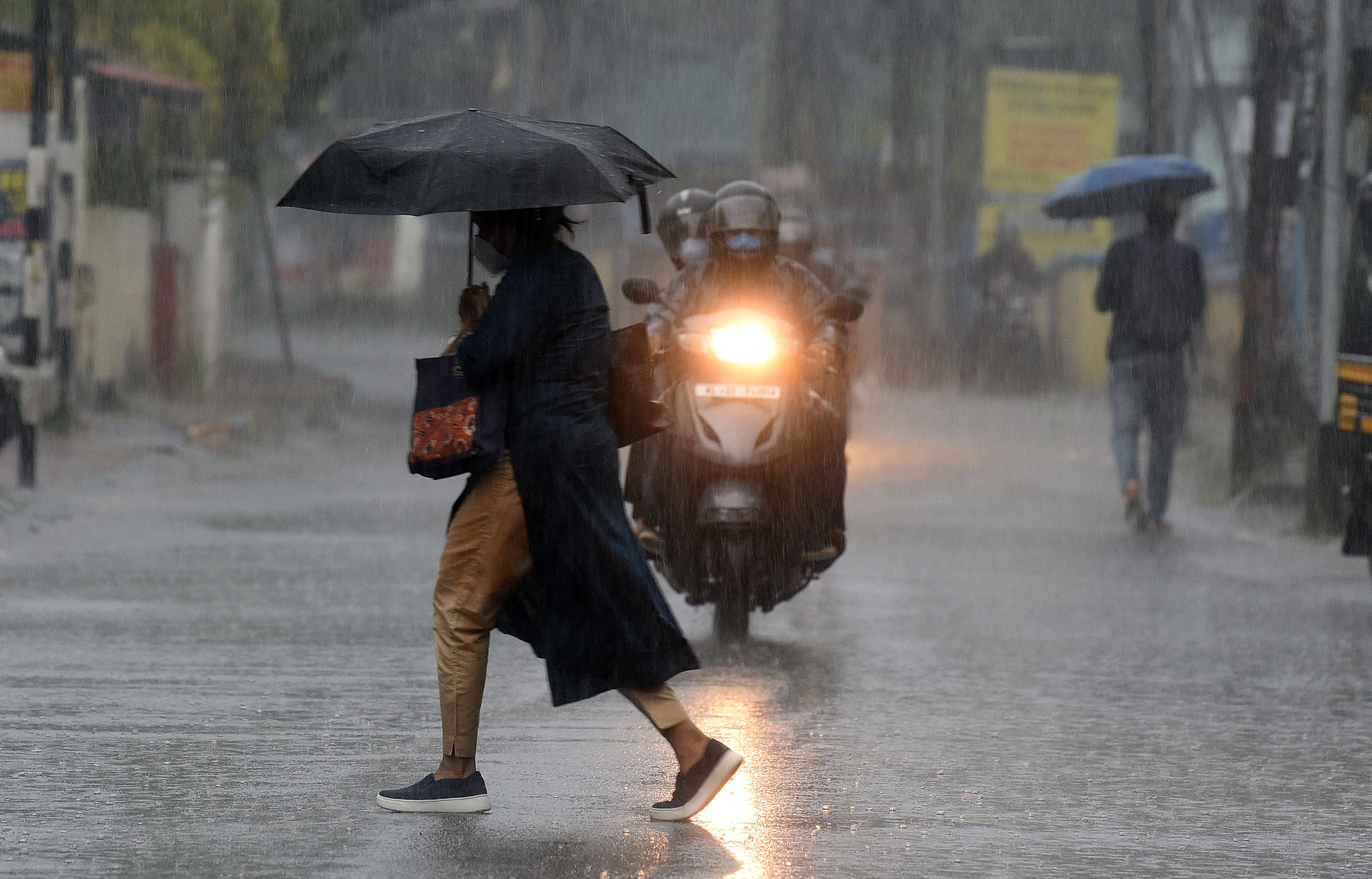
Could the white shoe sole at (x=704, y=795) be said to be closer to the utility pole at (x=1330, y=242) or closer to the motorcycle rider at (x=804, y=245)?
the motorcycle rider at (x=804, y=245)

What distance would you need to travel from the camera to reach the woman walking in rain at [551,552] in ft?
19.2

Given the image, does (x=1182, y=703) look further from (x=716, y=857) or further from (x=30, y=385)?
(x=30, y=385)

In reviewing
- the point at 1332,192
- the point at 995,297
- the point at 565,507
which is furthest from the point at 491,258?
the point at 995,297

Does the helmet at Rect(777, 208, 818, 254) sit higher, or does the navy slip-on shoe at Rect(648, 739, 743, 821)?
the helmet at Rect(777, 208, 818, 254)

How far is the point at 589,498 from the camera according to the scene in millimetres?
5914

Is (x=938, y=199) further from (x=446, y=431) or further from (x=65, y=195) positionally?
(x=446, y=431)

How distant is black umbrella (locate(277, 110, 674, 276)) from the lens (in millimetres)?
5695

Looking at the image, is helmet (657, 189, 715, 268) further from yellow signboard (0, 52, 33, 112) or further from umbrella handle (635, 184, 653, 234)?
yellow signboard (0, 52, 33, 112)

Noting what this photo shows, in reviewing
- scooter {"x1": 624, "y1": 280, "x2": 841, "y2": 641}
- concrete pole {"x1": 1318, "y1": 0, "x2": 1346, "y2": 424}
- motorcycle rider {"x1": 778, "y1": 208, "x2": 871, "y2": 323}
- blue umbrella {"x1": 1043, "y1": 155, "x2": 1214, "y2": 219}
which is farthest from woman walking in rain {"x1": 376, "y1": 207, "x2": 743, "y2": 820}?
blue umbrella {"x1": 1043, "y1": 155, "x2": 1214, "y2": 219}

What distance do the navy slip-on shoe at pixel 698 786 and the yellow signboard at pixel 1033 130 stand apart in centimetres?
2991

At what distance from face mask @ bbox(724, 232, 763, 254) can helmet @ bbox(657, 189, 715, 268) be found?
1183mm

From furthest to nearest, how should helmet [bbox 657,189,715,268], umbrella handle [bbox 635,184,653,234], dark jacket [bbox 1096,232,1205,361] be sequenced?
dark jacket [bbox 1096,232,1205,361]
helmet [bbox 657,189,715,268]
umbrella handle [bbox 635,184,653,234]

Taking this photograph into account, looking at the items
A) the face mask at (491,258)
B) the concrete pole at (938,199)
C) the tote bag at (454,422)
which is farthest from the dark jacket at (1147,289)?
the concrete pole at (938,199)

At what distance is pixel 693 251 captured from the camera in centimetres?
982
